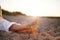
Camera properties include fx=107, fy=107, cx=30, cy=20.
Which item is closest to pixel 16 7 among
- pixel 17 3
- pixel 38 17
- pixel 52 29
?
pixel 17 3

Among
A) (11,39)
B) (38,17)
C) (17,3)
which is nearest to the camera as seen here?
(11,39)

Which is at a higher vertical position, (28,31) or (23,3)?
(23,3)

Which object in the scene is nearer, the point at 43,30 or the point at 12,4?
the point at 43,30

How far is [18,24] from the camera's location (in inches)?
57.2

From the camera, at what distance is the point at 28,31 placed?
139 centimetres

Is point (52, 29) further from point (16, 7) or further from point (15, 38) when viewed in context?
Answer: point (16, 7)

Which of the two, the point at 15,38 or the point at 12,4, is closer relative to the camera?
the point at 15,38

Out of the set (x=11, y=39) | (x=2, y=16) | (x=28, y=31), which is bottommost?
(x=11, y=39)

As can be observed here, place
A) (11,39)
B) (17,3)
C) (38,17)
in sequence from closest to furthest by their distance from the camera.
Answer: (11,39), (38,17), (17,3)

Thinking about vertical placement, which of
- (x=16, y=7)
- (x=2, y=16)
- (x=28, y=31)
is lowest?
(x=28, y=31)

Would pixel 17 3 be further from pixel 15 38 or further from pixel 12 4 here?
pixel 15 38

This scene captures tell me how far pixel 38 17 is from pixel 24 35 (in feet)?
1.05

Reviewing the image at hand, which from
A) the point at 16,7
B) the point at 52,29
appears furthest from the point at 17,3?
the point at 52,29

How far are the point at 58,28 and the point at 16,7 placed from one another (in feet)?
2.23
